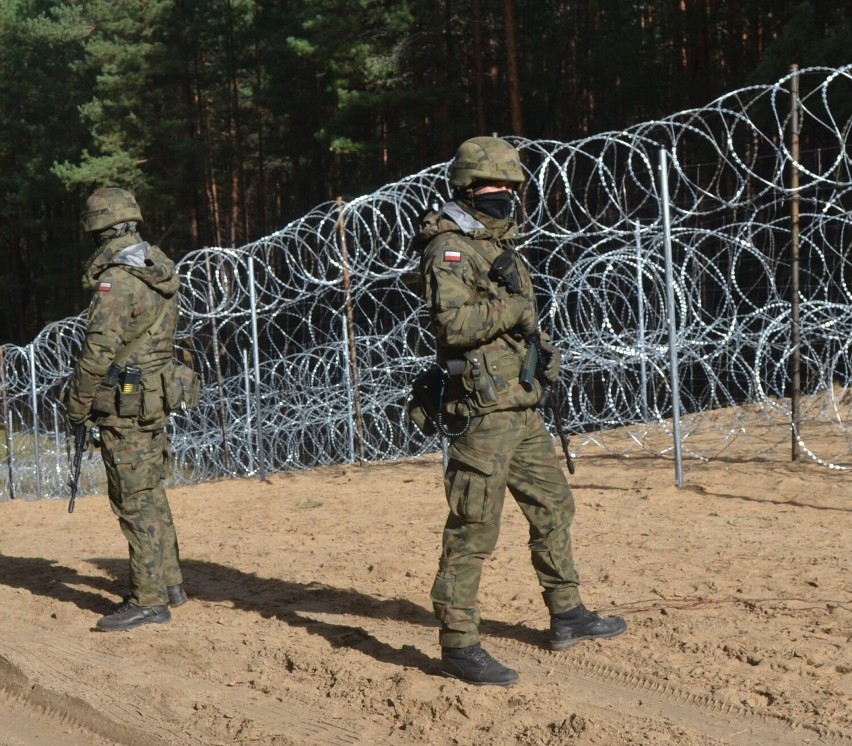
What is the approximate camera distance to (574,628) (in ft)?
13.4

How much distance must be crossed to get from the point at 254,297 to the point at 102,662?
5.21m

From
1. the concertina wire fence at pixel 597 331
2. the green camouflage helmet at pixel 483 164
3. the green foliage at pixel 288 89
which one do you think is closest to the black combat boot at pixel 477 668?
the green camouflage helmet at pixel 483 164

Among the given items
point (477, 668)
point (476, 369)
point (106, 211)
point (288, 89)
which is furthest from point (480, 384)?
point (288, 89)

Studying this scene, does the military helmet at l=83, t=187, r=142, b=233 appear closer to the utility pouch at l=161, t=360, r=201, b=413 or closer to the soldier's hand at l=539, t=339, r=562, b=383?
the utility pouch at l=161, t=360, r=201, b=413

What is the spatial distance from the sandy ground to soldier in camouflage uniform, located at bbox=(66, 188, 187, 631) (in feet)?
1.13

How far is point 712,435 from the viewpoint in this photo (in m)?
9.36

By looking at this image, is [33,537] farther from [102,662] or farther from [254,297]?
[102,662]

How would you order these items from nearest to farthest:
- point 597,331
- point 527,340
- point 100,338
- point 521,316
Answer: point 521,316
point 527,340
point 100,338
point 597,331

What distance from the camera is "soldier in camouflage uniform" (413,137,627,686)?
3.70m

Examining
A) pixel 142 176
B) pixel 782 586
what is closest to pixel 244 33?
pixel 142 176

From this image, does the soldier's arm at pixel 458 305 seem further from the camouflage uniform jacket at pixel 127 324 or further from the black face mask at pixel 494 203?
the camouflage uniform jacket at pixel 127 324

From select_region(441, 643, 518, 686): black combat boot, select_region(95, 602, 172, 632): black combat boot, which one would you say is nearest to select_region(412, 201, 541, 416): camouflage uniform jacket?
select_region(441, 643, 518, 686): black combat boot

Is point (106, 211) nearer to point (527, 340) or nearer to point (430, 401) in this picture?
point (430, 401)

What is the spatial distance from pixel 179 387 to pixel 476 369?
175 centimetres
